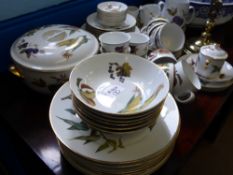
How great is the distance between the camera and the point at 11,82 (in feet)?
2.15

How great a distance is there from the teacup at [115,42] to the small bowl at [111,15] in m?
0.07

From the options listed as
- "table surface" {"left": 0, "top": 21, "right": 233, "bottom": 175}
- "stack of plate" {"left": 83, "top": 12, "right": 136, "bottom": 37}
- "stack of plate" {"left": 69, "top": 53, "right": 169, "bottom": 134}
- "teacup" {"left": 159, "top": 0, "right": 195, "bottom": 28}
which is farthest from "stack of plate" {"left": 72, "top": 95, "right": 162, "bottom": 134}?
"teacup" {"left": 159, "top": 0, "right": 195, "bottom": 28}

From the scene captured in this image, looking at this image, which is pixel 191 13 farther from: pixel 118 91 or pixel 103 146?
pixel 103 146

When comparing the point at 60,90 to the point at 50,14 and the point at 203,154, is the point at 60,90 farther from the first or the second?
the point at 203,154

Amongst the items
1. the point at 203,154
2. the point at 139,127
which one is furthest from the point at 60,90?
the point at 203,154

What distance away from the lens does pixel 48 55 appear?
1.82 feet

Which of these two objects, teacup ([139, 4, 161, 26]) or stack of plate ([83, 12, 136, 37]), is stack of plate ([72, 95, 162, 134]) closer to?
stack of plate ([83, 12, 136, 37])

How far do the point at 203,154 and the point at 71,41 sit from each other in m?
0.94

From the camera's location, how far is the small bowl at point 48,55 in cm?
55

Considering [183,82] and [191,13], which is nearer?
[183,82]

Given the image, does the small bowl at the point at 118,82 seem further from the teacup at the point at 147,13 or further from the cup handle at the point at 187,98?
the teacup at the point at 147,13

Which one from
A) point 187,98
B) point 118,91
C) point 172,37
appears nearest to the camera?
point 118,91

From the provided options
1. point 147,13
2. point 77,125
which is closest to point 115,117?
point 77,125

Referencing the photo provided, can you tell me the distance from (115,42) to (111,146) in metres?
0.30
